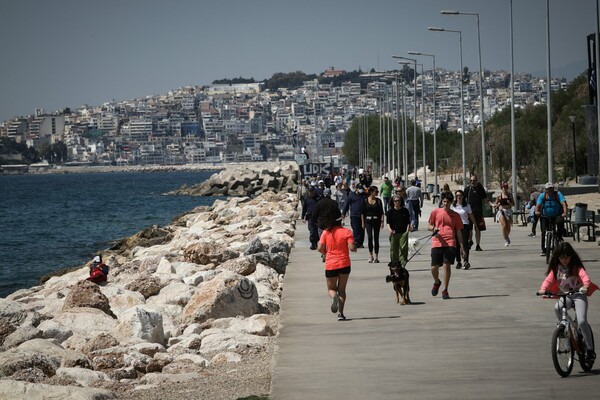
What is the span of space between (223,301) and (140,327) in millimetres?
2127

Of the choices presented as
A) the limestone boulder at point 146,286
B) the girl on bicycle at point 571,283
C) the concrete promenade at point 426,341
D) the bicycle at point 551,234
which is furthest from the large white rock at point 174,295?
the girl on bicycle at point 571,283

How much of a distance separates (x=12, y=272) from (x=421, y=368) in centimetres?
3380

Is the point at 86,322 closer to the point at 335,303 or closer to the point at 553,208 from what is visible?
the point at 335,303

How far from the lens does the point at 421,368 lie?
11.6m

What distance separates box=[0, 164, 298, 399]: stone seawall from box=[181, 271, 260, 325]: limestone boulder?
14 millimetres

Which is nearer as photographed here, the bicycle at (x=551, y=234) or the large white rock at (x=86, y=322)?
the large white rock at (x=86, y=322)

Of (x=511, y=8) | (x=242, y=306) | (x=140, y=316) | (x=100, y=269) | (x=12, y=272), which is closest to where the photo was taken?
(x=140, y=316)

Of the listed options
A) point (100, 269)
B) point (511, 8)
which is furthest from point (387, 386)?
point (511, 8)

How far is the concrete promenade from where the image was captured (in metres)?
10.6

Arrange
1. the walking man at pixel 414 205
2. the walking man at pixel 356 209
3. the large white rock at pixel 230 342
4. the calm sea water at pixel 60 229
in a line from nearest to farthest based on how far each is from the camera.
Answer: the large white rock at pixel 230 342, the walking man at pixel 356 209, the walking man at pixel 414 205, the calm sea water at pixel 60 229

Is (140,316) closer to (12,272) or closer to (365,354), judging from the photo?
(365,354)

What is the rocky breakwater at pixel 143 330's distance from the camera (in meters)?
12.4

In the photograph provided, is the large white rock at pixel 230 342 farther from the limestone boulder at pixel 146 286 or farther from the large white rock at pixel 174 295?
the limestone boulder at pixel 146 286

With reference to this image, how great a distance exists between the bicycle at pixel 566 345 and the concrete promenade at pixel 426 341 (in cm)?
11
